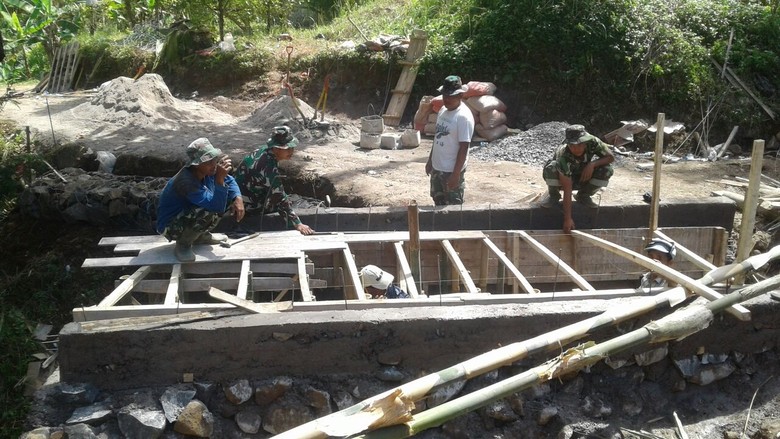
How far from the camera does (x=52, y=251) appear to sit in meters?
8.78

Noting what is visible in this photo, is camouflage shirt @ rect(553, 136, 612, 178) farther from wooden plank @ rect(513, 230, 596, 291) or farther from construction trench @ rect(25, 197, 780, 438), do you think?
construction trench @ rect(25, 197, 780, 438)

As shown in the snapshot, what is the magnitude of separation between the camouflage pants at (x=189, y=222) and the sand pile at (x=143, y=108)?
7878 millimetres

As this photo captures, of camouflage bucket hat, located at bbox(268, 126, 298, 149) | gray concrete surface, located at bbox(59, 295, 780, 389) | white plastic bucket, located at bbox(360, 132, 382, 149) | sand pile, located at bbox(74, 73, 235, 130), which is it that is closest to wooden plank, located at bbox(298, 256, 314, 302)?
gray concrete surface, located at bbox(59, 295, 780, 389)

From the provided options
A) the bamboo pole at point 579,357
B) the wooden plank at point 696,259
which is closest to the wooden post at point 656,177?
the wooden plank at point 696,259

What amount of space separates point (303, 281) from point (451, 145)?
246 centimetres

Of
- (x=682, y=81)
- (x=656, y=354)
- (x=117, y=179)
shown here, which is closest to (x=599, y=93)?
(x=682, y=81)

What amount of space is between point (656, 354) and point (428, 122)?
934 centimetres

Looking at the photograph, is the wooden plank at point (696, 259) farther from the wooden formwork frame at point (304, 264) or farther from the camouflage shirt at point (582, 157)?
the camouflage shirt at point (582, 157)

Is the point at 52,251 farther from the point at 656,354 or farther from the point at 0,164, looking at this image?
the point at 656,354

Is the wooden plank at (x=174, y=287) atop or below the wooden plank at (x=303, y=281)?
atop

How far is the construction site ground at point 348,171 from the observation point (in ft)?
26.9

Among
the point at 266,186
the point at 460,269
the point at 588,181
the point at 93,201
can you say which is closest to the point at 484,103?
the point at 588,181

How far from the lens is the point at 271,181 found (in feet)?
21.9

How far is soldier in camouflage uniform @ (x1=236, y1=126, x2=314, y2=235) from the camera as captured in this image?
6.66 metres
